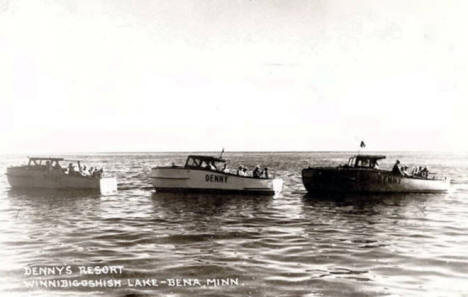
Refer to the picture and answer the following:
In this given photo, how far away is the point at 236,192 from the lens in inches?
1270

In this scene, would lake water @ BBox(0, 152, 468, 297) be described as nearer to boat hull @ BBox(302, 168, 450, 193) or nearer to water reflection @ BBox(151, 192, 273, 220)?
water reflection @ BBox(151, 192, 273, 220)

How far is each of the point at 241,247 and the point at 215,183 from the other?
17.0 m

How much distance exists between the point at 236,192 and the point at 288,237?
1522 cm

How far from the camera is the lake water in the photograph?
10.8 metres

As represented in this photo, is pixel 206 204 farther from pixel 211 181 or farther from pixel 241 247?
pixel 241 247

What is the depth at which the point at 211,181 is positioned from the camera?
32.2 meters

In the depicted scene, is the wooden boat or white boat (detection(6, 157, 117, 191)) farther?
white boat (detection(6, 157, 117, 191))

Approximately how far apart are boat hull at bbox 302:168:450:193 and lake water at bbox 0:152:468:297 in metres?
3.25

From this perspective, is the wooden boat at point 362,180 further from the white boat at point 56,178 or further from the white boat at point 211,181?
the white boat at point 56,178

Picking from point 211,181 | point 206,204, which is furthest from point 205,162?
point 206,204

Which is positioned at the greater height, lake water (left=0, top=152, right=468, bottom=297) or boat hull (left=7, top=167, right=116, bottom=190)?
boat hull (left=7, top=167, right=116, bottom=190)

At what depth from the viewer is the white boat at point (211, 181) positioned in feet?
105

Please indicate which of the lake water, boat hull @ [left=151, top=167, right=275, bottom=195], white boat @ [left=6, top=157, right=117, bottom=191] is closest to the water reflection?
the lake water

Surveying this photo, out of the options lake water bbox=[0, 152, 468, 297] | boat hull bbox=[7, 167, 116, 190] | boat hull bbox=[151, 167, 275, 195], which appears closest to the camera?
lake water bbox=[0, 152, 468, 297]
